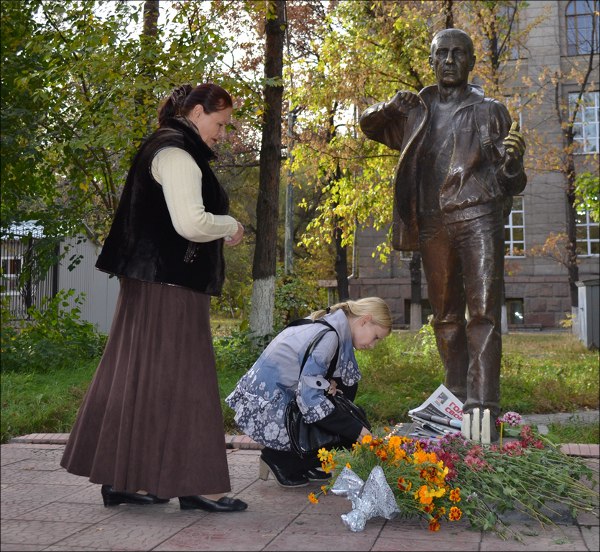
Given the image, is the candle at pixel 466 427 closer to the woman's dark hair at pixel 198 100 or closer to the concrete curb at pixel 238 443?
the concrete curb at pixel 238 443

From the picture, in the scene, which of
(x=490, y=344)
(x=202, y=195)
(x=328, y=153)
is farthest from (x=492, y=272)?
(x=328, y=153)

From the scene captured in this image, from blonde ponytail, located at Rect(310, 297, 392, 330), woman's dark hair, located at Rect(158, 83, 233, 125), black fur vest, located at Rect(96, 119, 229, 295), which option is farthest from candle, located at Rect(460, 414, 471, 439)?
woman's dark hair, located at Rect(158, 83, 233, 125)

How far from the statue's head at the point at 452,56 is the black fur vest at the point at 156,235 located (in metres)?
2.21

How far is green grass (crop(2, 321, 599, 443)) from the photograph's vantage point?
7.09m

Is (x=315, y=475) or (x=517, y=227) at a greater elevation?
(x=517, y=227)

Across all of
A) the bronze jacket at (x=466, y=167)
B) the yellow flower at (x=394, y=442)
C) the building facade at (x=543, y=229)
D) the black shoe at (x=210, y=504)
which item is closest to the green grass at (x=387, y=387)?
the bronze jacket at (x=466, y=167)

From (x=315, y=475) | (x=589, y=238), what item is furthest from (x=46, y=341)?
(x=589, y=238)

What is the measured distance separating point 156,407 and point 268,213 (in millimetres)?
7931

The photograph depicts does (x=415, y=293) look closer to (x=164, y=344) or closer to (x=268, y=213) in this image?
(x=268, y=213)

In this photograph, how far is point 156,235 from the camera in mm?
3980

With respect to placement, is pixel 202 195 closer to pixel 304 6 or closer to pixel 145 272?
pixel 145 272

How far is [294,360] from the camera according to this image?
4551 mm

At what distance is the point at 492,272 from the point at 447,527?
6.58 feet

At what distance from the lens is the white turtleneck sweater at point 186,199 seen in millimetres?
3842
